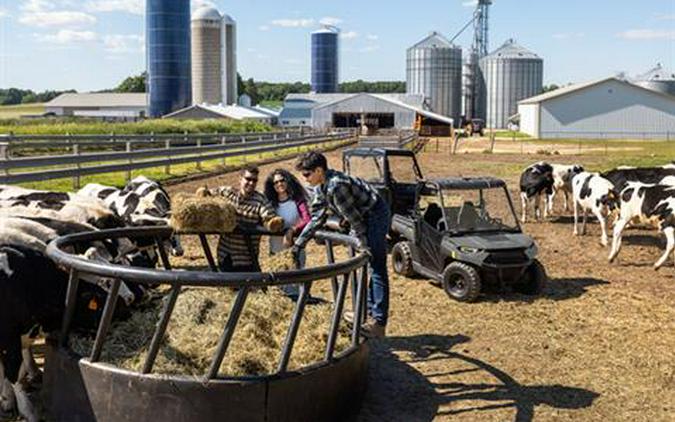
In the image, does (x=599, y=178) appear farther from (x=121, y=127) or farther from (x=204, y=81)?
(x=204, y=81)

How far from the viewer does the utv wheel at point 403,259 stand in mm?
10781

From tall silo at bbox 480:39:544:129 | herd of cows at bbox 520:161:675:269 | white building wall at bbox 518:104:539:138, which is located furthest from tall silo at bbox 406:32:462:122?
herd of cows at bbox 520:161:675:269

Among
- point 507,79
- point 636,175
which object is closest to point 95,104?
point 507,79

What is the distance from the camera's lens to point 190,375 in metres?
5.05

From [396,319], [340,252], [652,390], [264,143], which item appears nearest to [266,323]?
[396,319]

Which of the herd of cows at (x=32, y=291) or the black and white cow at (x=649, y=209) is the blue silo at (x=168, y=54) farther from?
the herd of cows at (x=32, y=291)

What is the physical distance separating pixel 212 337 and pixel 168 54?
265 ft

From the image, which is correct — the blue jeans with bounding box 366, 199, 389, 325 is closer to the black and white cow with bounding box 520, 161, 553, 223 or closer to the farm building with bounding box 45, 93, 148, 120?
the black and white cow with bounding box 520, 161, 553, 223

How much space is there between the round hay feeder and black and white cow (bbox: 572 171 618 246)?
997 centimetres

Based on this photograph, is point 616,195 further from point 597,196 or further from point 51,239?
point 51,239

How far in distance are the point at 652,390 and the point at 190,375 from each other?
4.01m

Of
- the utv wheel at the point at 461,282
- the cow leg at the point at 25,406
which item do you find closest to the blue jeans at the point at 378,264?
the utv wheel at the point at 461,282

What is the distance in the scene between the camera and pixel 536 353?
7.56 metres

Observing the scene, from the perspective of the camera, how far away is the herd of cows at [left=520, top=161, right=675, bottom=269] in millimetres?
12352
